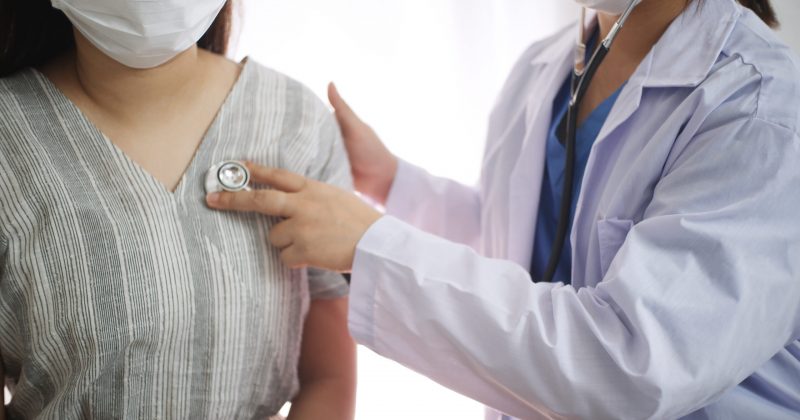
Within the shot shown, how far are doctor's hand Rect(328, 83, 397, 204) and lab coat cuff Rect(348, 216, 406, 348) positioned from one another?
336 mm

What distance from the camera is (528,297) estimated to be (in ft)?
3.30

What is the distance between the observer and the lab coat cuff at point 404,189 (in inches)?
58.3

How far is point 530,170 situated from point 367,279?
42cm

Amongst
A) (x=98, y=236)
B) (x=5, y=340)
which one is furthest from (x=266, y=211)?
(x=5, y=340)

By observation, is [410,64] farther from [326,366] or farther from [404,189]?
[326,366]

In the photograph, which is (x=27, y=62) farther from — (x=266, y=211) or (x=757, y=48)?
(x=757, y=48)

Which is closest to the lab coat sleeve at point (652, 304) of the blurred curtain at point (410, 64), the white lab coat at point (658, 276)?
the white lab coat at point (658, 276)

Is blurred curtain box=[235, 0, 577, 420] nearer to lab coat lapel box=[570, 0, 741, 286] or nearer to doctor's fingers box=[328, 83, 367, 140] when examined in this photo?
doctor's fingers box=[328, 83, 367, 140]

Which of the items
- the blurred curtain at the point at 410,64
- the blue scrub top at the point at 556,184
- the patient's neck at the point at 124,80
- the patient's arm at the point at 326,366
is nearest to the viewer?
the patient's neck at the point at 124,80

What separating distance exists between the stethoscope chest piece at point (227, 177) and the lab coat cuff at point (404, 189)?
0.47 metres

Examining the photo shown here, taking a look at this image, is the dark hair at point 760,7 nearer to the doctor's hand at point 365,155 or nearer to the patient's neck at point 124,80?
the doctor's hand at point 365,155

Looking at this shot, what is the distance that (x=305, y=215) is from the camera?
104 centimetres

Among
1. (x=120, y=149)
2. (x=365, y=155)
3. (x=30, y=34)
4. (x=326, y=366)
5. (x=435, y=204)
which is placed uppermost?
(x=30, y=34)

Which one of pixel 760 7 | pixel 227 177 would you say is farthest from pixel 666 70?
pixel 227 177
